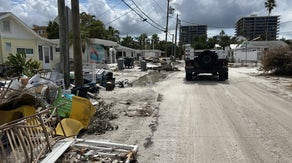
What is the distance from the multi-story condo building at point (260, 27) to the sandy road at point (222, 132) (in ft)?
199

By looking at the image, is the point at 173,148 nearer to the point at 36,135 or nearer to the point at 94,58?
the point at 36,135

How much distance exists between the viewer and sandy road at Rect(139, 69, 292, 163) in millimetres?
4414

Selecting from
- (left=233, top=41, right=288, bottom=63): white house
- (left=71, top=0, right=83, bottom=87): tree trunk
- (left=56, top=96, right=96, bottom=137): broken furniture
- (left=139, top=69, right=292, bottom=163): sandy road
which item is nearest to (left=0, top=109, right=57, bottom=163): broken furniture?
(left=56, top=96, right=96, bottom=137): broken furniture

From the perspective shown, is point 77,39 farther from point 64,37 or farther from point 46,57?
point 46,57

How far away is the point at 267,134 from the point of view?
5496 millimetres

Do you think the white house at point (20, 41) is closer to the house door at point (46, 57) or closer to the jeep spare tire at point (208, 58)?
the house door at point (46, 57)

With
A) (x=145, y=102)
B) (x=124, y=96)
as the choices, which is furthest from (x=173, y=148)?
(x=124, y=96)

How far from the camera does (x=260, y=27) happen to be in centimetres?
7381

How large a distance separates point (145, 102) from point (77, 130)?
13.2 ft

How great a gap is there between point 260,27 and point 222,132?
76480mm

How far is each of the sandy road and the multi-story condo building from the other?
6062 centimetres

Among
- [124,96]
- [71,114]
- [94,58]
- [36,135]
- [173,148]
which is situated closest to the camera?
[36,135]

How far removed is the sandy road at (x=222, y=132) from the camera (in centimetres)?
441

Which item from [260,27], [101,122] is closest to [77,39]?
[101,122]
